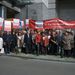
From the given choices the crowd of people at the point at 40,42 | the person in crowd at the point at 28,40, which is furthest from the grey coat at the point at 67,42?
the person in crowd at the point at 28,40

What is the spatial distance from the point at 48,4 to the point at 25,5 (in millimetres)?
3533

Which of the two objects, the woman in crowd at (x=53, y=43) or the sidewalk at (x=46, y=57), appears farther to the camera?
the woman in crowd at (x=53, y=43)

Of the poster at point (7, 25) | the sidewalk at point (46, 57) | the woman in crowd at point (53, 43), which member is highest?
the poster at point (7, 25)

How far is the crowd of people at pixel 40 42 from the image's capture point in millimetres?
21078

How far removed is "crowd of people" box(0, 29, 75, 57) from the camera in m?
21.1

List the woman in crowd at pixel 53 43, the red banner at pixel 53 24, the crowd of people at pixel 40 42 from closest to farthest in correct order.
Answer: the crowd of people at pixel 40 42, the woman in crowd at pixel 53 43, the red banner at pixel 53 24

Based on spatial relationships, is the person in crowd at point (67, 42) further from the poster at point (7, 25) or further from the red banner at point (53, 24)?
the poster at point (7, 25)

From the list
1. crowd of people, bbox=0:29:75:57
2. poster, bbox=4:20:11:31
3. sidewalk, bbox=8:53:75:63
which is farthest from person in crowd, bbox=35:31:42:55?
poster, bbox=4:20:11:31

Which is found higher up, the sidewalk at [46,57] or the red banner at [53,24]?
the red banner at [53,24]

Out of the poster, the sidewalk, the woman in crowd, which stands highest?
the poster

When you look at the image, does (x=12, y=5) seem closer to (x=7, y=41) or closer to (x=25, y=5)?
(x=25, y=5)

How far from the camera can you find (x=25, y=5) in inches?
1469

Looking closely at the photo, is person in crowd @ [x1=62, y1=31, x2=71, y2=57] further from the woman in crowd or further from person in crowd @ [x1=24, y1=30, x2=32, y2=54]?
person in crowd @ [x1=24, y1=30, x2=32, y2=54]

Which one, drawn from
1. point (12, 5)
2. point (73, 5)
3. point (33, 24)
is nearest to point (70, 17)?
point (73, 5)
